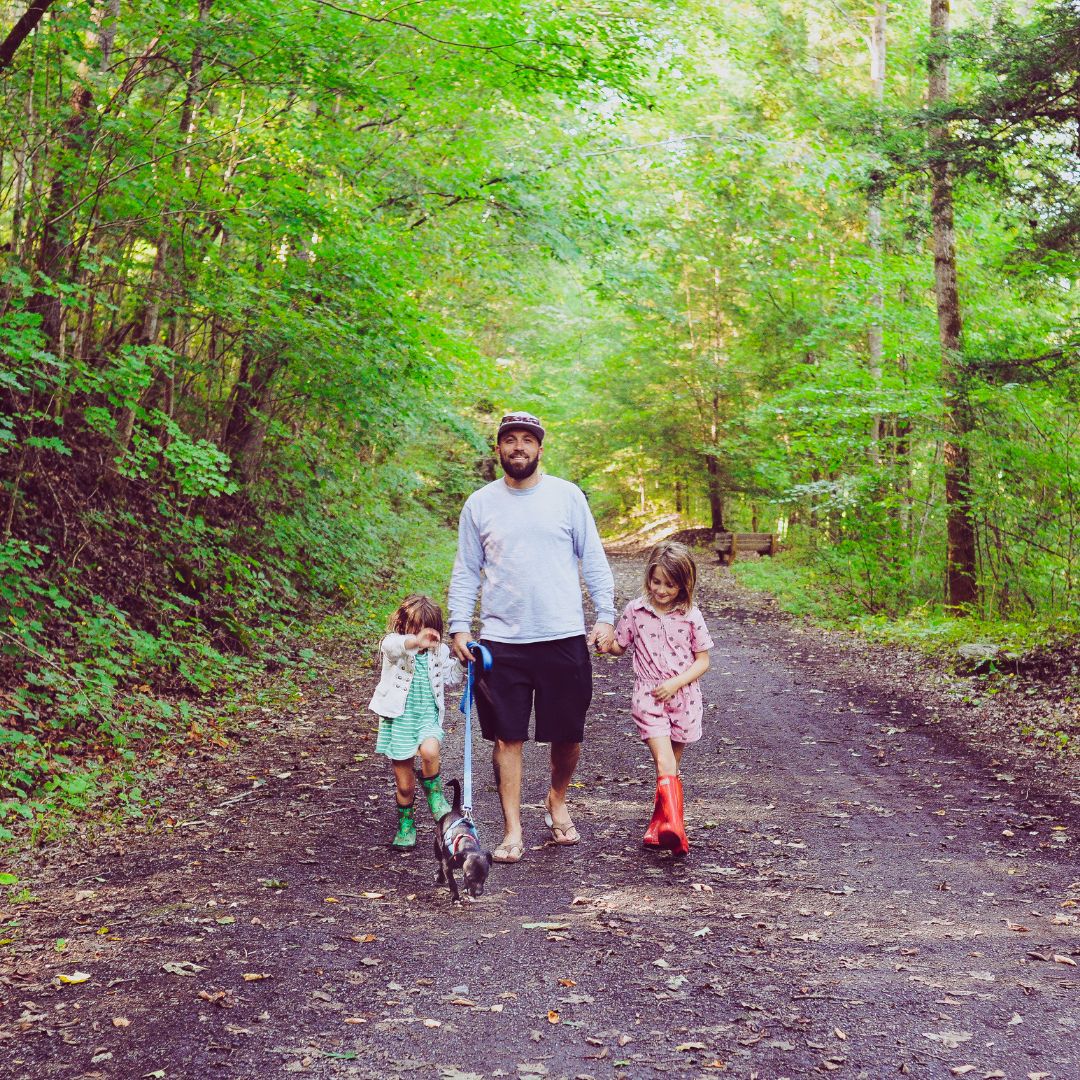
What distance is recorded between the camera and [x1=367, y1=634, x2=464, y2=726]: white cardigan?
17.1 ft

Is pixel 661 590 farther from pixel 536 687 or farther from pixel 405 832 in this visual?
pixel 405 832

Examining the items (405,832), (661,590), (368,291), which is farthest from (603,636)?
(368,291)

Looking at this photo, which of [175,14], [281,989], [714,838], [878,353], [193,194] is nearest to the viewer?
[281,989]

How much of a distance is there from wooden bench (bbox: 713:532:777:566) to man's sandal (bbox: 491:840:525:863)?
22.0 m

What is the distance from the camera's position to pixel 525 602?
16.9ft

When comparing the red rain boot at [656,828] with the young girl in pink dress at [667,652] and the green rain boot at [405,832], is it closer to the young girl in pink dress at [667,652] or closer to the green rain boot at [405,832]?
the young girl in pink dress at [667,652]

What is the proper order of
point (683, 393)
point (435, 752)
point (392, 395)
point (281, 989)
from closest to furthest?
1. point (281, 989)
2. point (435, 752)
3. point (392, 395)
4. point (683, 393)

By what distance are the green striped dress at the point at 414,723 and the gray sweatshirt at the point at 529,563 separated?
0.34m

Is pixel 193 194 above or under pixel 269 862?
above

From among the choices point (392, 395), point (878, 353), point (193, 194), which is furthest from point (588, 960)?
point (878, 353)

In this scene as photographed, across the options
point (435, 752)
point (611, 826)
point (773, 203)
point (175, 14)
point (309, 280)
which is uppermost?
point (773, 203)

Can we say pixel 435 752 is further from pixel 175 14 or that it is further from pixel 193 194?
pixel 175 14

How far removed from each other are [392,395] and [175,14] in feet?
16.1

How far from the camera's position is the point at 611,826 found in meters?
5.93
